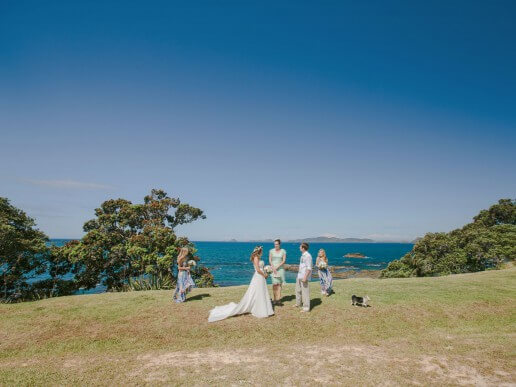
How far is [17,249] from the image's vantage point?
18.0m

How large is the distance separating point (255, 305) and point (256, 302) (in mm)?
133

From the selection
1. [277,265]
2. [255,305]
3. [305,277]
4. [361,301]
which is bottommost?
[361,301]

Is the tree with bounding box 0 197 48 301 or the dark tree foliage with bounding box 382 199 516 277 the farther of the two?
the dark tree foliage with bounding box 382 199 516 277

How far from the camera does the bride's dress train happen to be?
40.0 ft

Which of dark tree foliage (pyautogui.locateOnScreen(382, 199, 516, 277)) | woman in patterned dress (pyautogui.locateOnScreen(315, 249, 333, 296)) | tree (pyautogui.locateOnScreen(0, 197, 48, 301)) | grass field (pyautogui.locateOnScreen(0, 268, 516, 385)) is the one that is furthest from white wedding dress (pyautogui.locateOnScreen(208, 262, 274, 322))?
dark tree foliage (pyautogui.locateOnScreen(382, 199, 516, 277))

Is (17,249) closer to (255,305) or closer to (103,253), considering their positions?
(103,253)

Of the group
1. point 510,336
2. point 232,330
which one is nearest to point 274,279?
point 232,330

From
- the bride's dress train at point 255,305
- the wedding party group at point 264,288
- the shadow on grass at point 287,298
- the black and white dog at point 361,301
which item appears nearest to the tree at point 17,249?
the wedding party group at point 264,288

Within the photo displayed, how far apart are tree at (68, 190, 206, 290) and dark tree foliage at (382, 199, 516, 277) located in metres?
29.8

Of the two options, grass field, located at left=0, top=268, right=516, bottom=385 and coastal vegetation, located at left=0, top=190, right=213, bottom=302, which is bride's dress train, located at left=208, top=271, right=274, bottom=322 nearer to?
grass field, located at left=0, top=268, right=516, bottom=385

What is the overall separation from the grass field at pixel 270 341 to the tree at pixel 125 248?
29.7ft

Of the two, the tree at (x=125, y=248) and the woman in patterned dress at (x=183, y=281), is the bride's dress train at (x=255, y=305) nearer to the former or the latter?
the woman in patterned dress at (x=183, y=281)

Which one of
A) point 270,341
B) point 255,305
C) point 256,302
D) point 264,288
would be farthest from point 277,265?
point 270,341

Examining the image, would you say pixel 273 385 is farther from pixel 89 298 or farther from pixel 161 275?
pixel 161 275
